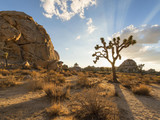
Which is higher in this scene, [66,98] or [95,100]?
[95,100]

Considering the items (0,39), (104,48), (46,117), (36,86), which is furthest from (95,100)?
(0,39)

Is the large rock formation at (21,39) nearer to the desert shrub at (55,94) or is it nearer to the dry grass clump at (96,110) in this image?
the desert shrub at (55,94)

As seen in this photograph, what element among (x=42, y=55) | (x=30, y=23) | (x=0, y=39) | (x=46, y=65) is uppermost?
(x=30, y=23)

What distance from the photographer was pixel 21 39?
30.3 m

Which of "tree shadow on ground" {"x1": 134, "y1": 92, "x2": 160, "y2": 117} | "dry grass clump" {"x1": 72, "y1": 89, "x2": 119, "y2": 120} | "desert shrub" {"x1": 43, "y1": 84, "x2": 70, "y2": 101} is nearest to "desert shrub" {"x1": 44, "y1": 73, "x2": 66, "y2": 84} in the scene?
"desert shrub" {"x1": 43, "y1": 84, "x2": 70, "y2": 101}

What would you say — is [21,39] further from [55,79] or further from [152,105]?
[152,105]

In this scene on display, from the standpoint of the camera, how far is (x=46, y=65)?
19609 millimetres

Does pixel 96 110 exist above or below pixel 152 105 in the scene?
above

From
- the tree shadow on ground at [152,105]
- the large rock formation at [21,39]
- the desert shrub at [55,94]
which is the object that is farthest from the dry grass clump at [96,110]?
the large rock formation at [21,39]

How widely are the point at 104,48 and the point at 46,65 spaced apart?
563 inches

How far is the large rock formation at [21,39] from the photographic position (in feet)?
86.4

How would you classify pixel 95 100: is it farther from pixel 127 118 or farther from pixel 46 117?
pixel 46 117

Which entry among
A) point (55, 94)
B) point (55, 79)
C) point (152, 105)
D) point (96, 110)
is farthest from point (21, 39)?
point (152, 105)

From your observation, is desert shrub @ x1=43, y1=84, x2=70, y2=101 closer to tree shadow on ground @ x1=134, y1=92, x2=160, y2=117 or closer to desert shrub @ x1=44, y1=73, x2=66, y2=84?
desert shrub @ x1=44, y1=73, x2=66, y2=84
